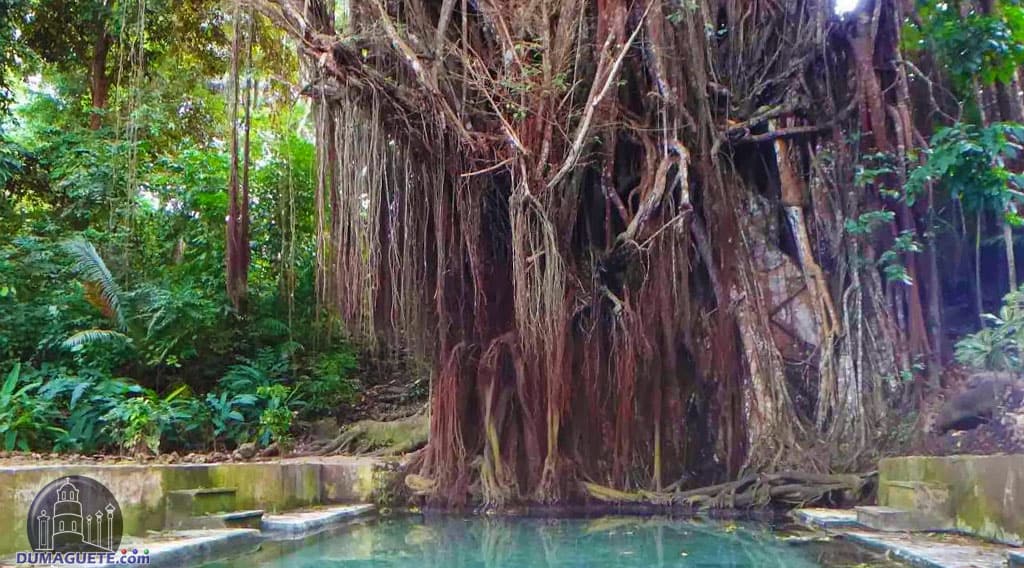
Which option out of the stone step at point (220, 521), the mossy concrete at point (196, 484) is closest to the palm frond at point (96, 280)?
the mossy concrete at point (196, 484)

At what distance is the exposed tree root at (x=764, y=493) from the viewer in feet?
16.0

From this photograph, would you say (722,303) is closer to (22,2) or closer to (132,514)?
(132,514)

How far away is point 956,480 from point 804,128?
292 centimetres

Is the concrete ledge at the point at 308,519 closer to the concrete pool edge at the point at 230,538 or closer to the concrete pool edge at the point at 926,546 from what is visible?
the concrete pool edge at the point at 230,538

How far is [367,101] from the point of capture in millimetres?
4758

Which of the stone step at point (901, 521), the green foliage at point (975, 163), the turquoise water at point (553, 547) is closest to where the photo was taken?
the turquoise water at point (553, 547)

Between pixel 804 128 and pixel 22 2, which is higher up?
pixel 22 2

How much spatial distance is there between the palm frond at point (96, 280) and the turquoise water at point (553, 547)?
328cm

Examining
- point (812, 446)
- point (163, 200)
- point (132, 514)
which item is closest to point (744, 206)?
point (812, 446)

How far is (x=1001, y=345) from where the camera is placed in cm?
391

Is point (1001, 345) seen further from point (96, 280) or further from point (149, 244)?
point (149, 244)

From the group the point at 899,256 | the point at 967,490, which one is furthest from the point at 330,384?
the point at 967,490

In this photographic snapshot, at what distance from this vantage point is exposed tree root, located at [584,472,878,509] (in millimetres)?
4883

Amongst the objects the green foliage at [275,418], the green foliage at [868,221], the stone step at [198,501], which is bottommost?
the stone step at [198,501]
